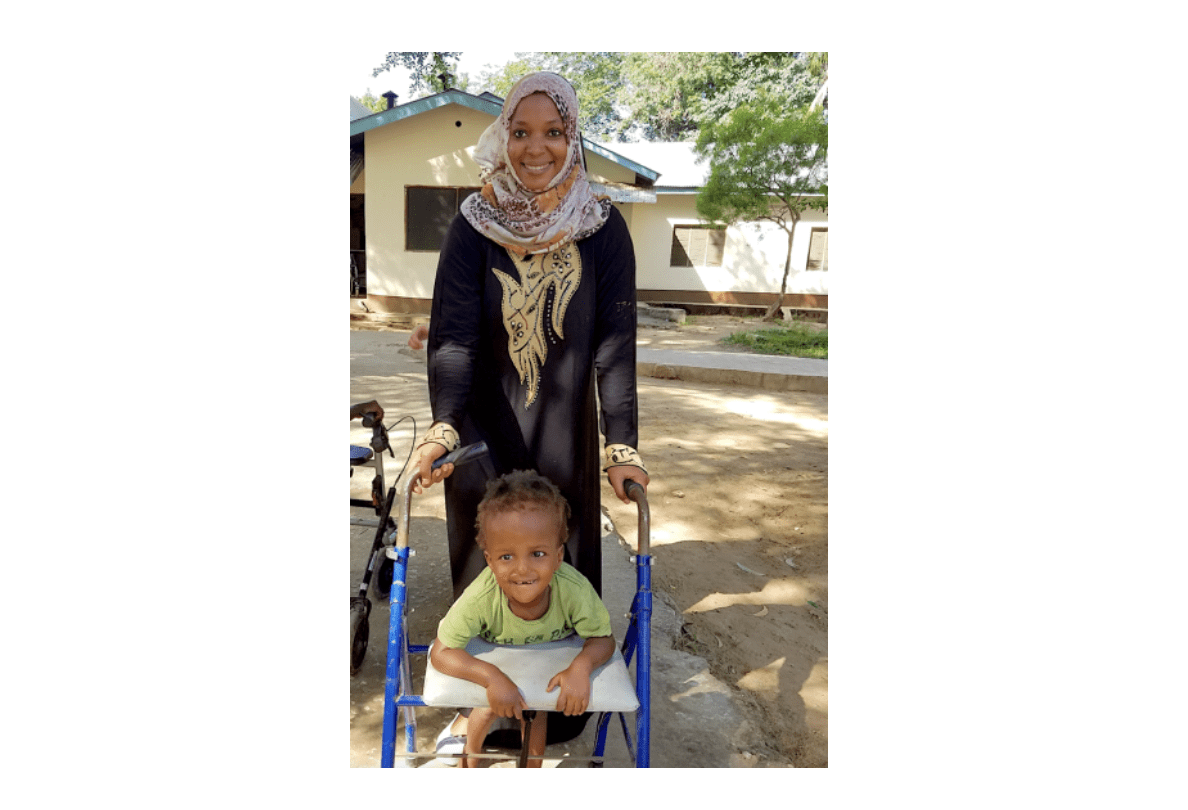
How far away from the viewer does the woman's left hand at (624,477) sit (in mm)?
2268

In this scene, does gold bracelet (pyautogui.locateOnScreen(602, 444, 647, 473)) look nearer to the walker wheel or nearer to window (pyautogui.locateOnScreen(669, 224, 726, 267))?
the walker wheel

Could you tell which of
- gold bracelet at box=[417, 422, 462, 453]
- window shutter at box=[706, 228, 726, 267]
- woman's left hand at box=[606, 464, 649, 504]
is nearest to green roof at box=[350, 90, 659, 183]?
window shutter at box=[706, 228, 726, 267]

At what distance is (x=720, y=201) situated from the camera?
41.1 feet

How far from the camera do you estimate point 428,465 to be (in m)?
2.21

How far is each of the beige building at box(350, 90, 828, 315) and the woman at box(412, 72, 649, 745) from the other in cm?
40

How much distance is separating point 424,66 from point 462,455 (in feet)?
5.42

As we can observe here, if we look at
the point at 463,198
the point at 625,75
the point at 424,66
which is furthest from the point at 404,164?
the point at 625,75

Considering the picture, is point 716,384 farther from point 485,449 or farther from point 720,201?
point 485,449

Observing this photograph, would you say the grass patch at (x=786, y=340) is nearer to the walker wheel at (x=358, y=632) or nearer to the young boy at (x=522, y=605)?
the walker wheel at (x=358, y=632)

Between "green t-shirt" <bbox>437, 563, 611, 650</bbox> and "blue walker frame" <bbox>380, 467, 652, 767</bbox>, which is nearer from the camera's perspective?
"blue walker frame" <bbox>380, 467, 652, 767</bbox>

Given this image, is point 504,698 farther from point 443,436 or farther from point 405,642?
point 443,436

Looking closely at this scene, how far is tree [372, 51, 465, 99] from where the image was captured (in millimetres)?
2568
